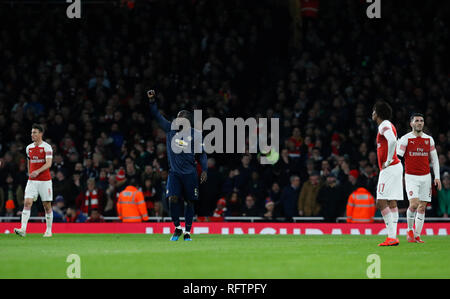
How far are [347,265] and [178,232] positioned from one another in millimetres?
5428

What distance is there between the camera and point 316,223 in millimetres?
20734

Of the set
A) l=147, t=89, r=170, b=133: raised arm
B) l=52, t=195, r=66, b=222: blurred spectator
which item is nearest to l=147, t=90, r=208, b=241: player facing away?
l=147, t=89, r=170, b=133: raised arm

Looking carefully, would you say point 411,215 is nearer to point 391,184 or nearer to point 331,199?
point 391,184

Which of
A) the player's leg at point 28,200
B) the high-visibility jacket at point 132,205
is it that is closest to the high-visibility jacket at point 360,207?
the high-visibility jacket at point 132,205

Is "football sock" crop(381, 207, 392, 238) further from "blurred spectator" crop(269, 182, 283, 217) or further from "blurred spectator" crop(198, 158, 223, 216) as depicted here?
"blurred spectator" crop(198, 158, 223, 216)

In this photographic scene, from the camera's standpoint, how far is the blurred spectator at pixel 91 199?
72.3 ft

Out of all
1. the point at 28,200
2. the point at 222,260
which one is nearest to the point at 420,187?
the point at 222,260

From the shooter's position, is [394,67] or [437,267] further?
[394,67]

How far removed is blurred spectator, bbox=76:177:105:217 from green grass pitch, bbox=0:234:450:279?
701 cm

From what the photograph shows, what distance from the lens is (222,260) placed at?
11172 millimetres

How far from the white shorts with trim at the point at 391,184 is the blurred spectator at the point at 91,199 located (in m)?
10.2
